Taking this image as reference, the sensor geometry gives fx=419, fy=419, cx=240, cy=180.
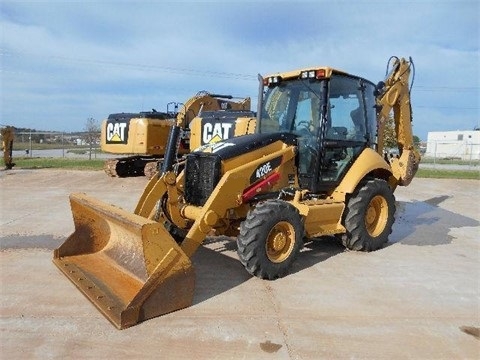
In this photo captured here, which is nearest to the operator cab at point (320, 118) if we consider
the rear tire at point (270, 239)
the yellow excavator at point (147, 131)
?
the rear tire at point (270, 239)

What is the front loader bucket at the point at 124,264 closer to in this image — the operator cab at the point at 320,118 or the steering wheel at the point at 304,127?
the operator cab at the point at 320,118

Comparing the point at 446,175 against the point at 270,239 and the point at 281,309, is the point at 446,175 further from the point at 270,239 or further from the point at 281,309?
the point at 281,309

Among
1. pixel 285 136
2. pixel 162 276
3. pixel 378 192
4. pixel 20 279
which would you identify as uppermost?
pixel 285 136

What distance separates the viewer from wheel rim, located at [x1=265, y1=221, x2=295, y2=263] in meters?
4.92

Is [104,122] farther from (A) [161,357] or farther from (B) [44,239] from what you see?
(A) [161,357]

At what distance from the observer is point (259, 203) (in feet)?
16.4

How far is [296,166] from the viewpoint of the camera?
5.88m

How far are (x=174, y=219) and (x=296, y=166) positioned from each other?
1.84 m

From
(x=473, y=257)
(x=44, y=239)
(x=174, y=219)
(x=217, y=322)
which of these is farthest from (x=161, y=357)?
(x=473, y=257)

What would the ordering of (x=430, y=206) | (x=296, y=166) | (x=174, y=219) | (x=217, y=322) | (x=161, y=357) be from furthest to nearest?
(x=430, y=206), (x=296, y=166), (x=174, y=219), (x=217, y=322), (x=161, y=357)

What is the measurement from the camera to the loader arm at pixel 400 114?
23.8ft

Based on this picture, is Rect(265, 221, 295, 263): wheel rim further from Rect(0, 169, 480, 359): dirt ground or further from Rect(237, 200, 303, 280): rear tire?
Rect(0, 169, 480, 359): dirt ground

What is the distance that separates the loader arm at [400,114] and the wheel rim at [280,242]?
2980 mm

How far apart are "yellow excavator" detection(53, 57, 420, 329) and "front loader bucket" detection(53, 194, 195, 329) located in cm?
1
